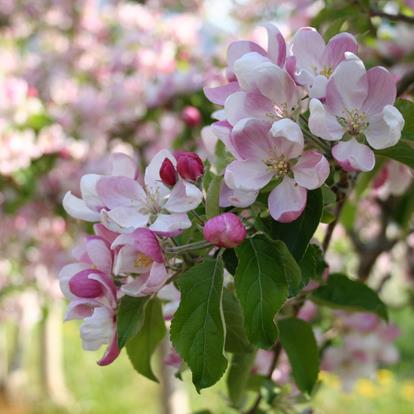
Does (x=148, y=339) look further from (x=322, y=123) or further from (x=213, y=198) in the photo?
(x=322, y=123)

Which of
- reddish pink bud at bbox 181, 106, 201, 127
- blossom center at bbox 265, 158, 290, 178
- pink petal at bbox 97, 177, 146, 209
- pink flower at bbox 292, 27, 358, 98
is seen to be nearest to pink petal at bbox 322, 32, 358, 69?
pink flower at bbox 292, 27, 358, 98

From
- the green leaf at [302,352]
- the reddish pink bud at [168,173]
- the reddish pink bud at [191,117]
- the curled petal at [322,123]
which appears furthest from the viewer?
the reddish pink bud at [191,117]

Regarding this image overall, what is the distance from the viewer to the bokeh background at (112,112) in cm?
195

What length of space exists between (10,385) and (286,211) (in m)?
4.80

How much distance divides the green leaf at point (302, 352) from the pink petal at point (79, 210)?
13.0 inches

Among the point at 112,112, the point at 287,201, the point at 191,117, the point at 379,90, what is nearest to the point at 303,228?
the point at 287,201

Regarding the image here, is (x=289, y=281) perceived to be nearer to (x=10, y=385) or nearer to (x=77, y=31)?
(x=77, y=31)

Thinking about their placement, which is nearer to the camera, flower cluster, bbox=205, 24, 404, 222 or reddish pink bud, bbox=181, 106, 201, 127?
flower cluster, bbox=205, 24, 404, 222

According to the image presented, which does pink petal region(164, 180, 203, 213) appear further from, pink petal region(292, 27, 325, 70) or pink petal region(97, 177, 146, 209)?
pink petal region(292, 27, 325, 70)

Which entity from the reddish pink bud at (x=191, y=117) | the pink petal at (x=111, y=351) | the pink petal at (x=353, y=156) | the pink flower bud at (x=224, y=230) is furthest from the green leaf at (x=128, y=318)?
the reddish pink bud at (x=191, y=117)

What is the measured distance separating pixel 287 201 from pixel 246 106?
9 cm

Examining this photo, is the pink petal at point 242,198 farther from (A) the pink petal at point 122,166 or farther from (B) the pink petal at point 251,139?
(A) the pink petal at point 122,166

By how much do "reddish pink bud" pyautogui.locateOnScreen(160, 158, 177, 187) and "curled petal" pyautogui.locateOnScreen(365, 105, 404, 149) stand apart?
0.18 m

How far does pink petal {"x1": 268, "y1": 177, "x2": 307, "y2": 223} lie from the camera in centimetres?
57
